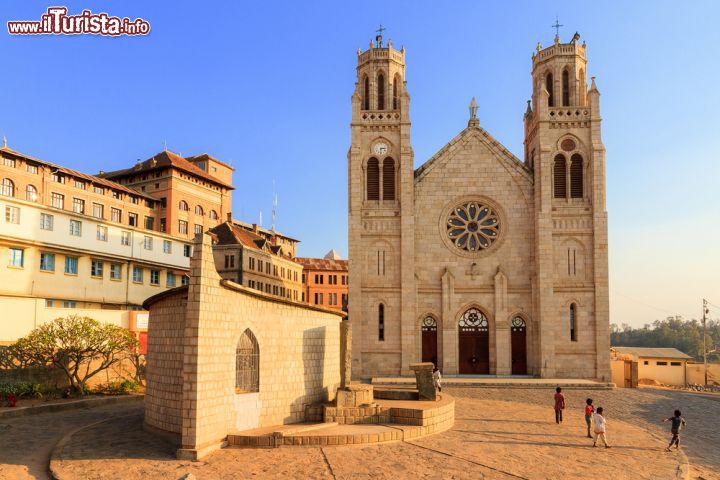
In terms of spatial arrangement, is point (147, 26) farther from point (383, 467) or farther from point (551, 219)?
point (551, 219)

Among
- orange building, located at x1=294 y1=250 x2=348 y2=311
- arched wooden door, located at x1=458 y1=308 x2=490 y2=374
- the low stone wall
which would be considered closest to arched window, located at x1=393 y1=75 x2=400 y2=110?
arched wooden door, located at x1=458 y1=308 x2=490 y2=374

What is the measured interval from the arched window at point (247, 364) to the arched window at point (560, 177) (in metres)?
25.0

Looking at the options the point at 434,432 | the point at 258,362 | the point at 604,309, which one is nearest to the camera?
the point at 258,362

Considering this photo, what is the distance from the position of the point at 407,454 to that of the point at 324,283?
65969 mm

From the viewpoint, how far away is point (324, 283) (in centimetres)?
8188

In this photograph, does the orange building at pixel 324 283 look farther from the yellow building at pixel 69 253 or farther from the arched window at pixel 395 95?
the arched window at pixel 395 95

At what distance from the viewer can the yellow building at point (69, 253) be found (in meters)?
31.3

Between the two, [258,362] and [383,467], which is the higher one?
[258,362]

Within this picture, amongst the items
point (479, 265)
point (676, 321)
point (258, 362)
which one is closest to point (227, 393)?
point (258, 362)

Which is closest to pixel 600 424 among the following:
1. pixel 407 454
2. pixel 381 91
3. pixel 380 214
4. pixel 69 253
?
pixel 407 454

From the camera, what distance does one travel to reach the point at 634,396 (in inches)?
1203

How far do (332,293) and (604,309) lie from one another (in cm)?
5094

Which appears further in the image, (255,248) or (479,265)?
(255,248)

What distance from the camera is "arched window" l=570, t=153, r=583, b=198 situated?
120ft
